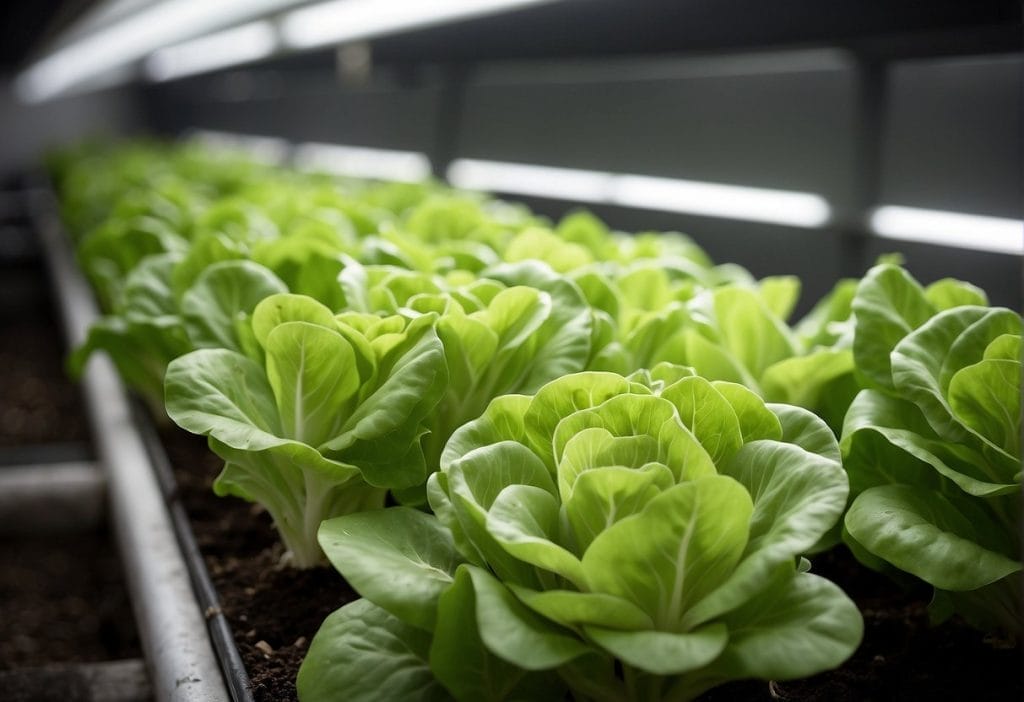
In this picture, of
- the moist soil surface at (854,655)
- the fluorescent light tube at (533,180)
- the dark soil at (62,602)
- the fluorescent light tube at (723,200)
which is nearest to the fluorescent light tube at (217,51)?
the fluorescent light tube at (533,180)

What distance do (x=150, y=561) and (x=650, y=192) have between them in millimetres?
2183

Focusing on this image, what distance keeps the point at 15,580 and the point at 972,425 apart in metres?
1.98

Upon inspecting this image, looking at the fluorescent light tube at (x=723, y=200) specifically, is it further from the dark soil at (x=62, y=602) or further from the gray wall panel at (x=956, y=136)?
the dark soil at (x=62, y=602)

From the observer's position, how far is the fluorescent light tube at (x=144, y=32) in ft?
10.7

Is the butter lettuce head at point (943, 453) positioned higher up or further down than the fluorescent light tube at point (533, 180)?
further down

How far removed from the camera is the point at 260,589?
1366mm

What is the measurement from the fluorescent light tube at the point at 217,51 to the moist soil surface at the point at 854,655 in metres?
2.22

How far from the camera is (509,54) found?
155 inches

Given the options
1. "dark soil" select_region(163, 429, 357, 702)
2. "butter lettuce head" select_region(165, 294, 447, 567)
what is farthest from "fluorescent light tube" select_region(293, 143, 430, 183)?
"butter lettuce head" select_region(165, 294, 447, 567)

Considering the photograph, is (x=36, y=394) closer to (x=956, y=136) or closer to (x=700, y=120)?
(x=700, y=120)

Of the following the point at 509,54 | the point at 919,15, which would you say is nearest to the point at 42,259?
the point at 509,54

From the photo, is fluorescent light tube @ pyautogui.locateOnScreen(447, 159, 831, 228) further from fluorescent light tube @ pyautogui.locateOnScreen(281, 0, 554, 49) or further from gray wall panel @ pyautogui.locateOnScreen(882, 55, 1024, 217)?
fluorescent light tube @ pyautogui.locateOnScreen(281, 0, 554, 49)

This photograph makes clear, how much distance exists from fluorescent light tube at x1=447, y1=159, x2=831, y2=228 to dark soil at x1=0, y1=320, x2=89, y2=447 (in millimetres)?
1826

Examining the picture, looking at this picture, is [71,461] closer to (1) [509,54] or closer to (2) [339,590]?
(2) [339,590]
